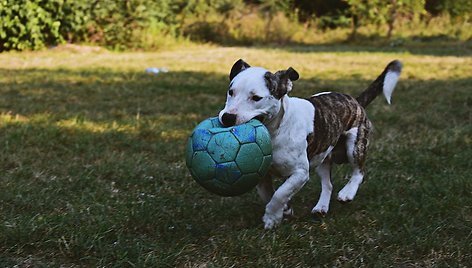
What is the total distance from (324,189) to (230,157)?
1093mm

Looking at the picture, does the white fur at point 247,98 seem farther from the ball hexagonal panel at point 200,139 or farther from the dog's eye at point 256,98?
the ball hexagonal panel at point 200,139

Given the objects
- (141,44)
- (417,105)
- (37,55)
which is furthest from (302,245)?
(141,44)

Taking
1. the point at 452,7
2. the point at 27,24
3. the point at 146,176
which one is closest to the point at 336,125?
the point at 146,176

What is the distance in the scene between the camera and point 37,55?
12883 mm

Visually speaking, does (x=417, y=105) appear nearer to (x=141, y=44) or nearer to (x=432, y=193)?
(x=432, y=193)

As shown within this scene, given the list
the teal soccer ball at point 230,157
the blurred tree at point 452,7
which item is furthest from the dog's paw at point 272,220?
the blurred tree at point 452,7

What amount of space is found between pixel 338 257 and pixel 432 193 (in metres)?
1.31

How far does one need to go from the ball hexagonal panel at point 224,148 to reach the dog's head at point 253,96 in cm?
14

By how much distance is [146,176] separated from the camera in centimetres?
438

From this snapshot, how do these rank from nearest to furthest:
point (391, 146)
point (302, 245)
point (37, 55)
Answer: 1. point (302, 245)
2. point (391, 146)
3. point (37, 55)

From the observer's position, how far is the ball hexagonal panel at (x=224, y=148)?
9.73 ft

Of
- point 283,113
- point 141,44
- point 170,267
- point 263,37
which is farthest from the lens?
point 263,37

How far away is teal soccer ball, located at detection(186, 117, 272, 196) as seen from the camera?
9.76ft

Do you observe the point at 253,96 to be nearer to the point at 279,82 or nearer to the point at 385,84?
the point at 279,82
